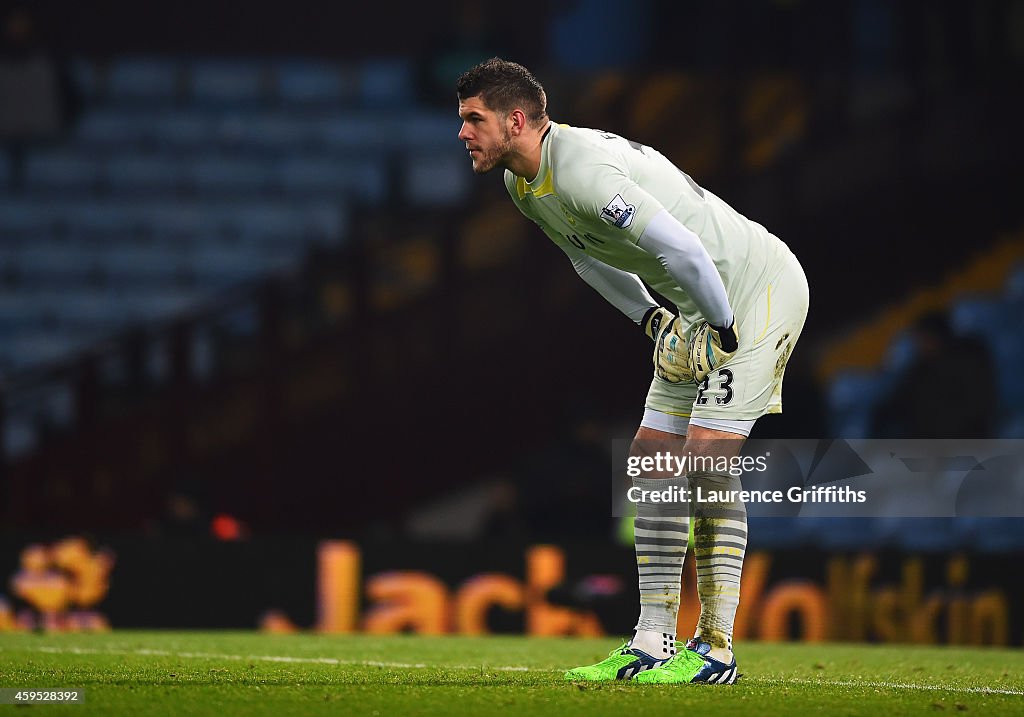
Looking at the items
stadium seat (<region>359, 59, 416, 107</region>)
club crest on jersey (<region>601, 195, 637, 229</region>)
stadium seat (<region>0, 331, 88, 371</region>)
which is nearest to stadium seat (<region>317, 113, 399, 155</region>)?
stadium seat (<region>359, 59, 416, 107</region>)

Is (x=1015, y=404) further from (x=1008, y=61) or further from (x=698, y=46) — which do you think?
(x=698, y=46)

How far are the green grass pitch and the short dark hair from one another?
6.00 feet

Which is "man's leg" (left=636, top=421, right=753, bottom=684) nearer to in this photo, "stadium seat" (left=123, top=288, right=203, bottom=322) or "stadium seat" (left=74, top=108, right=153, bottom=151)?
"stadium seat" (left=123, top=288, right=203, bottom=322)

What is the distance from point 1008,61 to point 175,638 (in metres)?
10.3

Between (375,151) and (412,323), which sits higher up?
(375,151)

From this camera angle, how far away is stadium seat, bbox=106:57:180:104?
16.4 metres

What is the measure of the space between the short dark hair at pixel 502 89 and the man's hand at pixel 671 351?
84 cm

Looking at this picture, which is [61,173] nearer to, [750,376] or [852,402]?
[852,402]

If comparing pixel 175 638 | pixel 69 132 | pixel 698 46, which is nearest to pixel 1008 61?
pixel 698 46

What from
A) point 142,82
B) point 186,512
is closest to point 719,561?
point 186,512

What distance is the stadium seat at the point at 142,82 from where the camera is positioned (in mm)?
16375

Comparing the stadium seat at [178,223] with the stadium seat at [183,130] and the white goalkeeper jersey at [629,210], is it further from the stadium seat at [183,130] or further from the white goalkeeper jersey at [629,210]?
the white goalkeeper jersey at [629,210]

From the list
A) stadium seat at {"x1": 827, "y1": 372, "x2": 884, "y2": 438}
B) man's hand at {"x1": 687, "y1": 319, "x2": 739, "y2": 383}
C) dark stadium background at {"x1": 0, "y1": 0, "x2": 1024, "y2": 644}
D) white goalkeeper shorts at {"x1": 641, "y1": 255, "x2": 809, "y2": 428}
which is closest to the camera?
man's hand at {"x1": 687, "y1": 319, "x2": 739, "y2": 383}

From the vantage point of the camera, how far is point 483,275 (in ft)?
41.4
